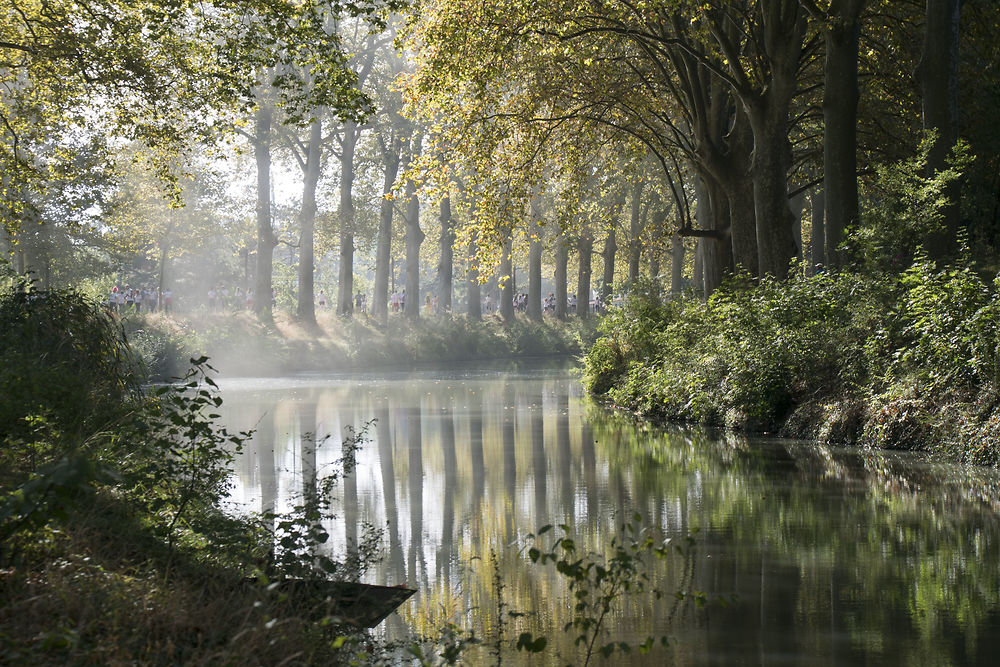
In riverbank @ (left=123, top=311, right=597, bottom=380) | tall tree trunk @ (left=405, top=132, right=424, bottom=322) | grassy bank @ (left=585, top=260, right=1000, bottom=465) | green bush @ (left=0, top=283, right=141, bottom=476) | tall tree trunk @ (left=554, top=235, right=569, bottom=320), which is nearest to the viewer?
green bush @ (left=0, top=283, right=141, bottom=476)

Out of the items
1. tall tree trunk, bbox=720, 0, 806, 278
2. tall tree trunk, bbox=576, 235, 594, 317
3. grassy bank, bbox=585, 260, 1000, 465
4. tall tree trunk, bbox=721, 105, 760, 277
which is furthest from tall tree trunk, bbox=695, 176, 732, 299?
tall tree trunk, bbox=576, 235, 594, 317

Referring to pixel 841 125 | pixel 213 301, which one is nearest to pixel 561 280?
A: pixel 213 301

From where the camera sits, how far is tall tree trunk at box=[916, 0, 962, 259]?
17.5 metres

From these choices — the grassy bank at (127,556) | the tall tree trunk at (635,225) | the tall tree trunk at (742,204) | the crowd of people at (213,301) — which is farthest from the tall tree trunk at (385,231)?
the grassy bank at (127,556)

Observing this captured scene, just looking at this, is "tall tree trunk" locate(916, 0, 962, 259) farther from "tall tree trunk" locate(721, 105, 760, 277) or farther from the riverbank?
the riverbank

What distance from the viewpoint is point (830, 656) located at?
595 cm

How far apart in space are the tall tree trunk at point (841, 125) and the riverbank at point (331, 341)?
70.8ft

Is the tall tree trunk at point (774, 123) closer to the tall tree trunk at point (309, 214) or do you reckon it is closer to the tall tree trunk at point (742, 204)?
the tall tree trunk at point (742, 204)

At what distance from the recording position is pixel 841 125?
1803cm

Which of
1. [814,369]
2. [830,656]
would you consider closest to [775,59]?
[814,369]

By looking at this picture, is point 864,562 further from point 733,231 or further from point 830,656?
point 733,231

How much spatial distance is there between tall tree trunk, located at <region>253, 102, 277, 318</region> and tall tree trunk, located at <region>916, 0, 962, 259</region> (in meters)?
35.6

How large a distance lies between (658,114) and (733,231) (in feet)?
11.4

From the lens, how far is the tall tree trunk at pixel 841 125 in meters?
18.0
